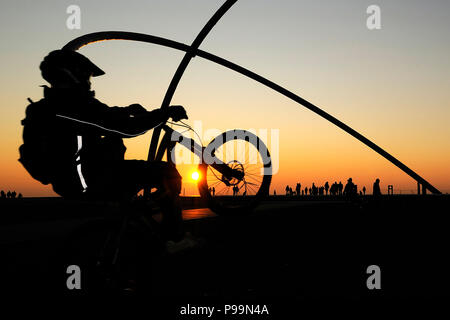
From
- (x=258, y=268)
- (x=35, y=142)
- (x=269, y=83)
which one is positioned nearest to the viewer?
(x=35, y=142)

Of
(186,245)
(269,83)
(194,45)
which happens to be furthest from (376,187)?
(186,245)

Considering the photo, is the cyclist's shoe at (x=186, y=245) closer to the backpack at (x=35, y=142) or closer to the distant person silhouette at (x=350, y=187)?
the backpack at (x=35, y=142)

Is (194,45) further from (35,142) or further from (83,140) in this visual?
(35,142)

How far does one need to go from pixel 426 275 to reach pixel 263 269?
191cm

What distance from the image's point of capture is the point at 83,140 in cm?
354

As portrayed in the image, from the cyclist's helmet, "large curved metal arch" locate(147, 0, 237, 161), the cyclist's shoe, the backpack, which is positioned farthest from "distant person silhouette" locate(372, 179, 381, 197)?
the backpack

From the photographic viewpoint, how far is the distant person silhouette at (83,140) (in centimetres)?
337

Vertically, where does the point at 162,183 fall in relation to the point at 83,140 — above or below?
below

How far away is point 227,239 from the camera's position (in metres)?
8.85

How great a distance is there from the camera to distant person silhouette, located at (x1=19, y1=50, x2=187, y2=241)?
337cm

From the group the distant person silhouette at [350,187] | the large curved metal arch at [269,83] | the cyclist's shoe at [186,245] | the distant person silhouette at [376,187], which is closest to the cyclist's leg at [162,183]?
the cyclist's shoe at [186,245]
